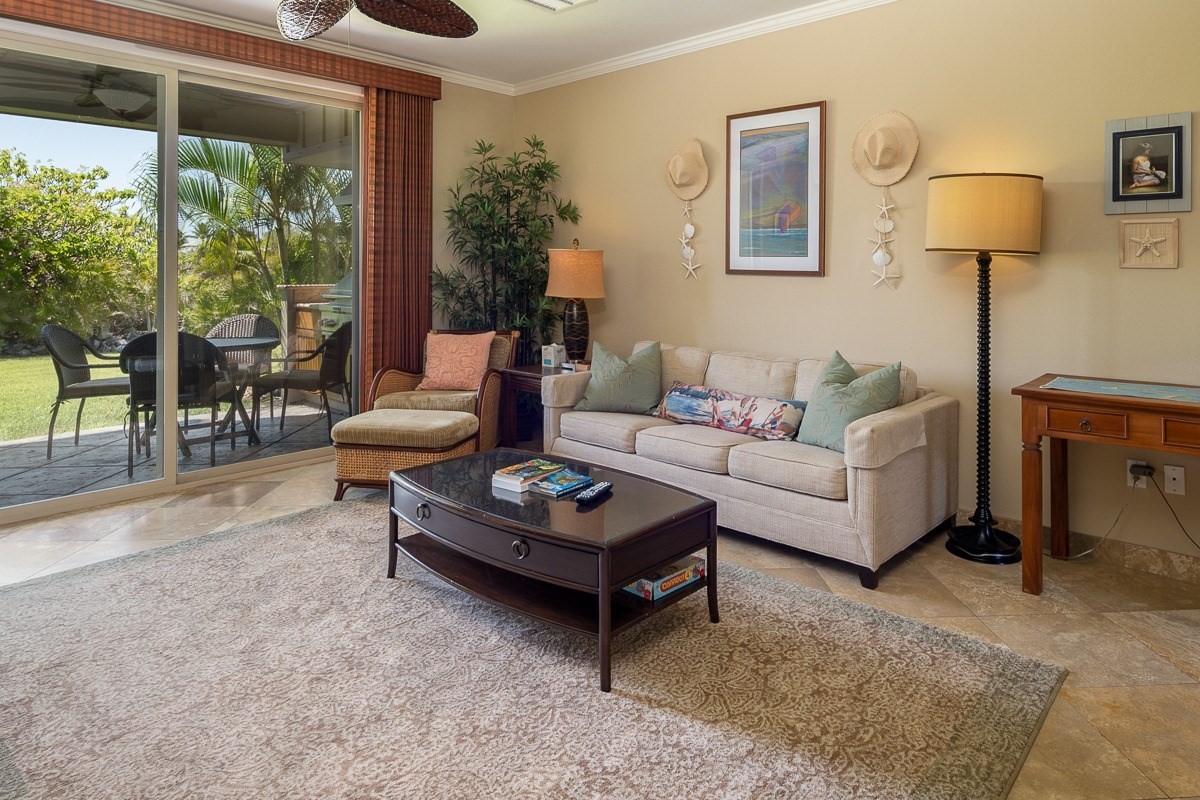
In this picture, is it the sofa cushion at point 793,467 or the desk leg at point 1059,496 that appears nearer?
the sofa cushion at point 793,467

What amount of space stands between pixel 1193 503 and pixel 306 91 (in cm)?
504

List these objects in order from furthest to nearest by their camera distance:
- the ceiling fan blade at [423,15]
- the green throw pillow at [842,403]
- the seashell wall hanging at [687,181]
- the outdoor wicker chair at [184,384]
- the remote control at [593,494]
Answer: the seashell wall hanging at [687,181] < the outdoor wicker chair at [184,384] < the green throw pillow at [842,403] < the ceiling fan blade at [423,15] < the remote control at [593,494]

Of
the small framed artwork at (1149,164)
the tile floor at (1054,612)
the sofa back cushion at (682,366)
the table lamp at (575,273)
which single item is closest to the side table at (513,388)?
the table lamp at (575,273)

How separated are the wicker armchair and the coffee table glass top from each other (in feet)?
2.89

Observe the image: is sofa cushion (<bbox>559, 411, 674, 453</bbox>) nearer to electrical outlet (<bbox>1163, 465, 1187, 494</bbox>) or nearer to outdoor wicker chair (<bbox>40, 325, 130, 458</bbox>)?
electrical outlet (<bbox>1163, 465, 1187, 494</bbox>)

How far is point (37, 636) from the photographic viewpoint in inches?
99.2

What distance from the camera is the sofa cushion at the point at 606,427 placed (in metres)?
3.92

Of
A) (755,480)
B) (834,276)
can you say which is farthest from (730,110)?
(755,480)

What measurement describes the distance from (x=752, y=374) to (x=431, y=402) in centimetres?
188

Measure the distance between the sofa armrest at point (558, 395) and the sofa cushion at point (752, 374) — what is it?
71 cm

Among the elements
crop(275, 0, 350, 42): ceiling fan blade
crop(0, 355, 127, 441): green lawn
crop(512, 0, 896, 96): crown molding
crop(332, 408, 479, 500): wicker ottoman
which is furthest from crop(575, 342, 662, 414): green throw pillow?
crop(0, 355, 127, 441): green lawn

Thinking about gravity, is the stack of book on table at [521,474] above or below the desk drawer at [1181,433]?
below

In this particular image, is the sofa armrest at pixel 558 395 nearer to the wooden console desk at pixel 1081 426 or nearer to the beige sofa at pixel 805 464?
the beige sofa at pixel 805 464

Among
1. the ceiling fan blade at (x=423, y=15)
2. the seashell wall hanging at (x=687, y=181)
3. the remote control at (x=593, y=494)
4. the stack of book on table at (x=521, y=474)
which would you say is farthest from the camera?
the seashell wall hanging at (x=687, y=181)
